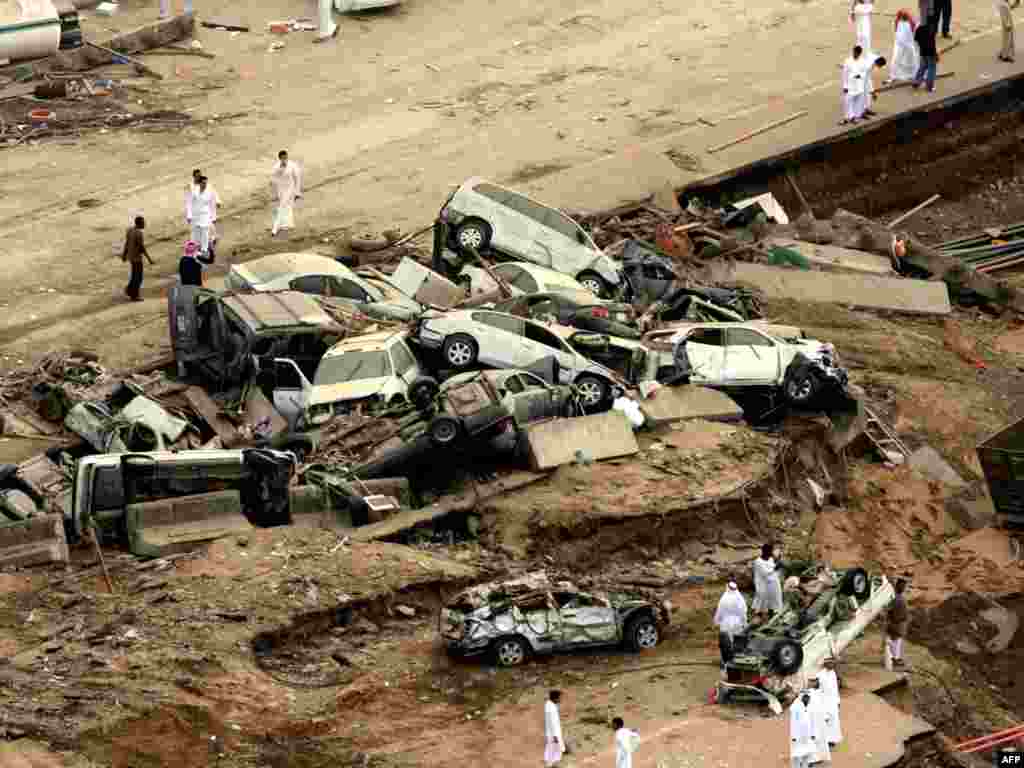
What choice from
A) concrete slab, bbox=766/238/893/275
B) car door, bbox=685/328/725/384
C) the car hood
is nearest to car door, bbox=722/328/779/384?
car door, bbox=685/328/725/384

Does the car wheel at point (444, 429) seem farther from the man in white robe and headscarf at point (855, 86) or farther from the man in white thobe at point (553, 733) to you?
the man in white robe and headscarf at point (855, 86)

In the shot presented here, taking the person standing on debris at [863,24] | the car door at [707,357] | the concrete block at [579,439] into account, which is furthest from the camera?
the person standing on debris at [863,24]

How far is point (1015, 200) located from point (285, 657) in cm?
2664

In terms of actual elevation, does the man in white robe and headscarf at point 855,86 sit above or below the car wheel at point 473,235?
above

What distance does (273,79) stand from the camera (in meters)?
49.9

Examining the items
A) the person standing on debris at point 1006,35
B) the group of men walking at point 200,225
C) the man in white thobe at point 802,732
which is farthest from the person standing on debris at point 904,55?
the man in white thobe at point 802,732

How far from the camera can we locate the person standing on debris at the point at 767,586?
30109mm

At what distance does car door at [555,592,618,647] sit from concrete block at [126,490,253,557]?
4273 mm

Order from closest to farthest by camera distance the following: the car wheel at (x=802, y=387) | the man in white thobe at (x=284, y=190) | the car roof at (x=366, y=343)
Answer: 1. the car roof at (x=366, y=343)
2. the car wheel at (x=802, y=387)
3. the man in white thobe at (x=284, y=190)

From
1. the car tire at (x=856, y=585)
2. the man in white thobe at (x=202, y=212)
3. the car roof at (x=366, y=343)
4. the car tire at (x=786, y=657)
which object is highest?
the man in white thobe at (x=202, y=212)

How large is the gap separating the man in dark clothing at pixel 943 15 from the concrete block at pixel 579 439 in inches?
792

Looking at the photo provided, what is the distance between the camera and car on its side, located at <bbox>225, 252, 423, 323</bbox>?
36.3 metres

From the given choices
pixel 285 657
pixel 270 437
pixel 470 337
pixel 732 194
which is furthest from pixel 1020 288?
pixel 285 657

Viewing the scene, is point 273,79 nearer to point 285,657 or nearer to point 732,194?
point 732,194
